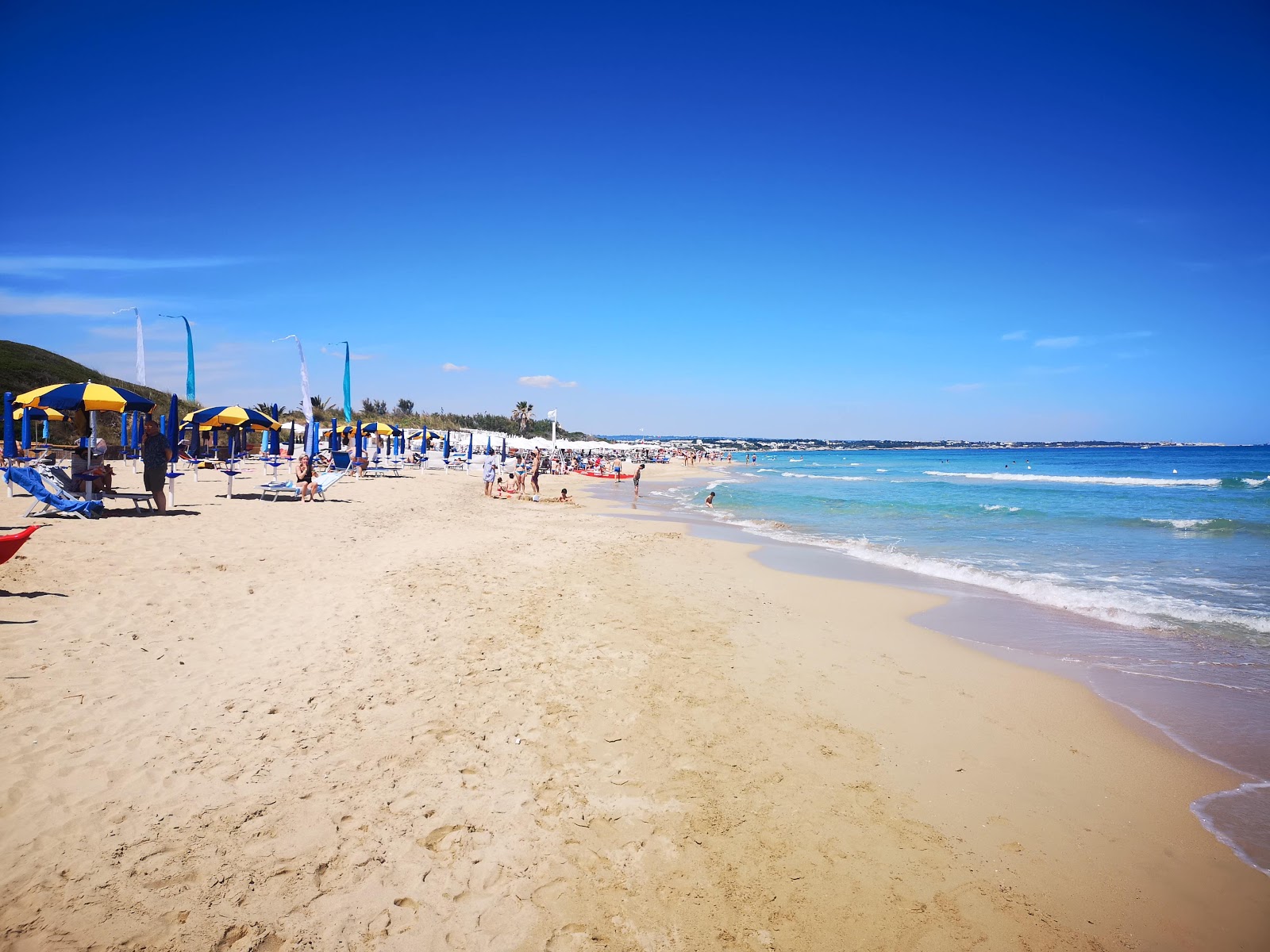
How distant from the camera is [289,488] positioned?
49.9 ft

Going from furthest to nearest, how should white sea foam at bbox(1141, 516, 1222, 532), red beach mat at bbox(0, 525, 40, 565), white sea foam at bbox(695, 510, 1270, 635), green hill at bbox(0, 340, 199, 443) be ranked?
green hill at bbox(0, 340, 199, 443) → white sea foam at bbox(1141, 516, 1222, 532) → white sea foam at bbox(695, 510, 1270, 635) → red beach mat at bbox(0, 525, 40, 565)

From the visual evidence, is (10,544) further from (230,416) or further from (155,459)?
(230,416)

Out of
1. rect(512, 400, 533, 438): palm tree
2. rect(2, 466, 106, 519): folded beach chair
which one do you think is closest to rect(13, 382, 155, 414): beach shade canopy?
rect(2, 466, 106, 519): folded beach chair

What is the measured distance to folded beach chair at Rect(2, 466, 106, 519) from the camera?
962 cm

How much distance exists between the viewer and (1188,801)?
13.4 feet

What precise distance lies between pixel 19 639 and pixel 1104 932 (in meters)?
7.45

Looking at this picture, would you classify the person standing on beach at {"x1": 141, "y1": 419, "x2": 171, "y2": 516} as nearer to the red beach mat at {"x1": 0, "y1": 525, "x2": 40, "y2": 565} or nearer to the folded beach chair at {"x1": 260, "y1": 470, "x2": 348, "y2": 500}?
the folded beach chair at {"x1": 260, "y1": 470, "x2": 348, "y2": 500}

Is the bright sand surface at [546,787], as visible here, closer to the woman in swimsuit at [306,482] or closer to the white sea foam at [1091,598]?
the white sea foam at [1091,598]

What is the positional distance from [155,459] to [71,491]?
1729mm

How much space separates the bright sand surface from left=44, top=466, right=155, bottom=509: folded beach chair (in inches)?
175

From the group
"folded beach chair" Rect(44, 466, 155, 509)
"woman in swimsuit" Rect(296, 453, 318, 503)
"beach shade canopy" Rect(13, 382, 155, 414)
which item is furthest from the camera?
"woman in swimsuit" Rect(296, 453, 318, 503)

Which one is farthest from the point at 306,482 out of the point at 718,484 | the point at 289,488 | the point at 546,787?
the point at 718,484

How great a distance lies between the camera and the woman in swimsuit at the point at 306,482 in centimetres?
1515

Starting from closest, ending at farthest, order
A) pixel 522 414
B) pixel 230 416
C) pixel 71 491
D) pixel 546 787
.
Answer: pixel 546 787
pixel 71 491
pixel 230 416
pixel 522 414
